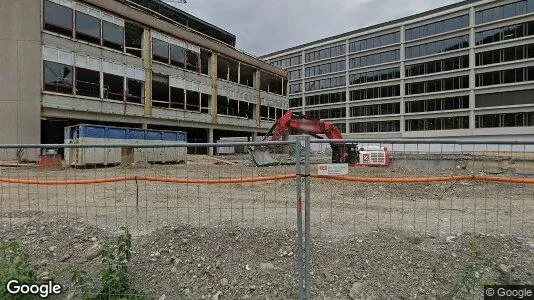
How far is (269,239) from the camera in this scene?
5754 mm

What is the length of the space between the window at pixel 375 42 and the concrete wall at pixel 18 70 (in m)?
59.6

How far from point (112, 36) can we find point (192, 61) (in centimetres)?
860

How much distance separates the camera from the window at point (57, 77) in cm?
2339

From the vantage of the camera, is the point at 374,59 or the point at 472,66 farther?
the point at 374,59

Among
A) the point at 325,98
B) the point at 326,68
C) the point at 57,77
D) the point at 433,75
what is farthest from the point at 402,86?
the point at 57,77

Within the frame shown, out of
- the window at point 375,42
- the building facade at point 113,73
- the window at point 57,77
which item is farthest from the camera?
the window at point 375,42

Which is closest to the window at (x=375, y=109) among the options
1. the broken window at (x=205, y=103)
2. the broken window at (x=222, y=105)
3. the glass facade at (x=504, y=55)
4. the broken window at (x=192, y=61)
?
the glass facade at (x=504, y=55)

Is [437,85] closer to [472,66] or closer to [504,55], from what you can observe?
[472,66]

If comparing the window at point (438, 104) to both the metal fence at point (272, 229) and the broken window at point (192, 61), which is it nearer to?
the broken window at point (192, 61)

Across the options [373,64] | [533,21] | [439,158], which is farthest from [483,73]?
[439,158]

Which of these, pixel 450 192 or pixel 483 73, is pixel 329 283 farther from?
pixel 483 73

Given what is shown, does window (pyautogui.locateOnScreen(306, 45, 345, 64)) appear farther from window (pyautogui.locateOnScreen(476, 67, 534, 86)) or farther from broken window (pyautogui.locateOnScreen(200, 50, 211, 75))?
broken window (pyautogui.locateOnScreen(200, 50, 211, 75))

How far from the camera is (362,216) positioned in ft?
29.0

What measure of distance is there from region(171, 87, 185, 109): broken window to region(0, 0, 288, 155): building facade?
0.29ft
